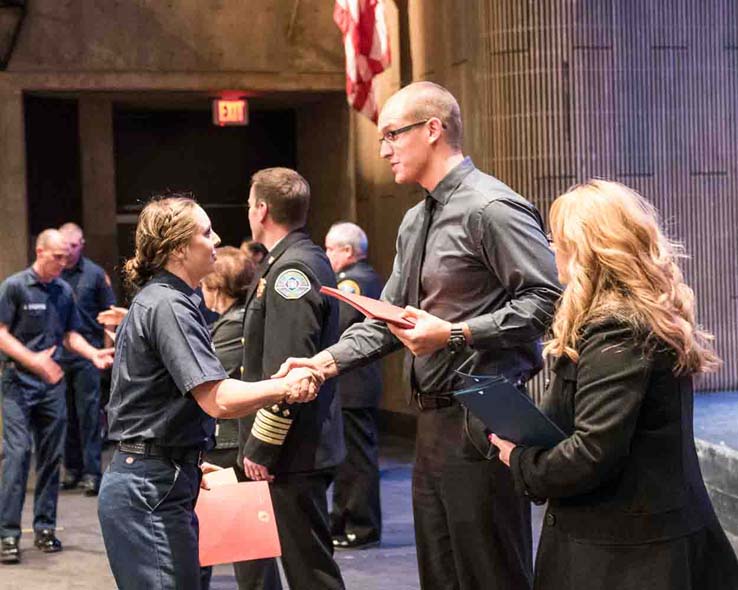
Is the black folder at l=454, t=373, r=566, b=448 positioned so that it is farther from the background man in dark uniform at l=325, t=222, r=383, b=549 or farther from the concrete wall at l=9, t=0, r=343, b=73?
the concrete wall at l=9, t=0, r=343, b=73

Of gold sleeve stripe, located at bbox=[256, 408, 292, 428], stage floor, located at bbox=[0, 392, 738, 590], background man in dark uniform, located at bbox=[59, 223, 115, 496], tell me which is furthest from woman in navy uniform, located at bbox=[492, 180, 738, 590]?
background man in dark uniform, located at bbox=[59, 223, 115, 496]

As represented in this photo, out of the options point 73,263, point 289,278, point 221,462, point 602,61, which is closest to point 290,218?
point 289,278

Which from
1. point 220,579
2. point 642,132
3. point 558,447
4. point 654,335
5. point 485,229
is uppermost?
point 642,132

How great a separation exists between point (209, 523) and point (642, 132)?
18.8 ft

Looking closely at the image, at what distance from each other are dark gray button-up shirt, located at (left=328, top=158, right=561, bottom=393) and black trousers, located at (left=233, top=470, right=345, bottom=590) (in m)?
1.03

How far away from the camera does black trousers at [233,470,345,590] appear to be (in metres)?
5.29

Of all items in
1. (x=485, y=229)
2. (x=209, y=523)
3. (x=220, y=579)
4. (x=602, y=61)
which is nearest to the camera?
(x=485, y=229)

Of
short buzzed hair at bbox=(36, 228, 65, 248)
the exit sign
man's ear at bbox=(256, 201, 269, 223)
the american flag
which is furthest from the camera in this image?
the exit sign

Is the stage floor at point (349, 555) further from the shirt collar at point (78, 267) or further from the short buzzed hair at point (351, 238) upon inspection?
the shirt collar at point (78, 267)

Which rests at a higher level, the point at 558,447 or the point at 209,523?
the point at 558,447

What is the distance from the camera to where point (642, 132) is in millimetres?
9250

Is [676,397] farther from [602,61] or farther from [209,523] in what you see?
[602,61]

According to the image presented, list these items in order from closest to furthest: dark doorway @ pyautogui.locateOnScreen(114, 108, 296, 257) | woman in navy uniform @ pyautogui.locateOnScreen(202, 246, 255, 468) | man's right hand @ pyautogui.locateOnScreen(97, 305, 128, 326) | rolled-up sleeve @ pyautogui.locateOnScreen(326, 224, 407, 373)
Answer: rolled-up sleeve @ pyautogui.locateOnScreen(326, 224, 407, 373)
man's right hand @ pyautogui.locateOnScreen(97, 305, 128, 326)
woman in navy uniform @ pyautogui.locateOnScreen(202, 246, 255, 468)
dark doorway @ pyautogui.locateOnScreen(114, 108, 296, 257)

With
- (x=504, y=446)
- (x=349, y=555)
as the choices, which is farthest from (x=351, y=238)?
(x=504, y=446)
